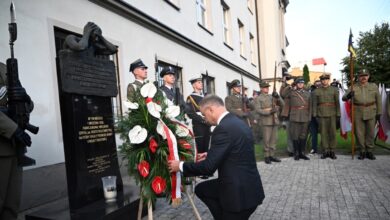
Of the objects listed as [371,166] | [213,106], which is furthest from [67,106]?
[371,166]

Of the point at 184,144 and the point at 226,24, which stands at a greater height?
the point at 226,24

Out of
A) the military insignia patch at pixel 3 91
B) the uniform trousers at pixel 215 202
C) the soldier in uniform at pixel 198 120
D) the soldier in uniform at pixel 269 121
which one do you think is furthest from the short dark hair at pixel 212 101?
the soldier in uniform at pixel 269 121

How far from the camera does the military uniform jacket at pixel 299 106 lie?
7.96 meters

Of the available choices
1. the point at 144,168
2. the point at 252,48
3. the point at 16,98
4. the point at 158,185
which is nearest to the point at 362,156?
the point at 158,185

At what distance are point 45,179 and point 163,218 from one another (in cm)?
189

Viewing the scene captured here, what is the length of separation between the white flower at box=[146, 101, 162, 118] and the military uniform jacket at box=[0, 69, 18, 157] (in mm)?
1267

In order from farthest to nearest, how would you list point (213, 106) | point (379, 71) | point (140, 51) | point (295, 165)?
point (379, 71) < point (140, 51) < point (295, 165) < point (213, 106)

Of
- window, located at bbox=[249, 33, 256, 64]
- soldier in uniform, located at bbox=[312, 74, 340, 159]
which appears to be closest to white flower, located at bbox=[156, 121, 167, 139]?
soldier in uniform, located at bbox=[312, 74, 340, 159]

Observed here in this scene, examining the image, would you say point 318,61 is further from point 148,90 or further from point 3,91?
point 3,91

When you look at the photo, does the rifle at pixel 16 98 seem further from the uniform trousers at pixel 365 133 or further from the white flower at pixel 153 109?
the uniform trousers at pixel 365 133

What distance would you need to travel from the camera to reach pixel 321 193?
495cm

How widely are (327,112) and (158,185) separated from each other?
594cm

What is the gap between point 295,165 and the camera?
7.29 metres

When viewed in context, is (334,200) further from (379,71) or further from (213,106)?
(379,71)
